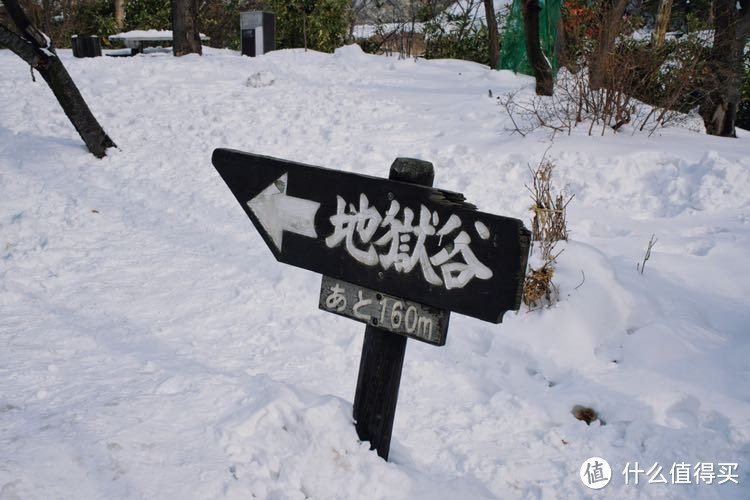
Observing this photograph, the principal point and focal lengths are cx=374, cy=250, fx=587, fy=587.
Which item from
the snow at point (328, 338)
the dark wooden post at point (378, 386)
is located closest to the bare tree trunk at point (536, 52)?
A: the snow at point (328, 338)

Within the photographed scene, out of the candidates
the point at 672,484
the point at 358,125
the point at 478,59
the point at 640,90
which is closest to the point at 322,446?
the point at 672,484

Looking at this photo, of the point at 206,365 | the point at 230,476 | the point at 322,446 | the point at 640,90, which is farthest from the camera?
the point at 640,90

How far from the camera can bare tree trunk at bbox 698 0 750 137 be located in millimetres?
7730

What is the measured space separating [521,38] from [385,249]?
1106 cm

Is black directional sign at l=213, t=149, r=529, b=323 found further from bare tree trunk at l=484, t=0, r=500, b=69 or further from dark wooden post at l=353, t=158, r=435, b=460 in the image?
bare tree trunk at l=484, t=0, r=500, b=69

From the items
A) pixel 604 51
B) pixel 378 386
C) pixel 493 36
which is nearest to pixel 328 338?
pixel 378 386

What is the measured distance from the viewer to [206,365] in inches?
137

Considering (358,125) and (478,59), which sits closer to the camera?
(358,125)

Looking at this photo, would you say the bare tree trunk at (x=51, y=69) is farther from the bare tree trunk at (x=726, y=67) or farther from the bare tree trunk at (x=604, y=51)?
the bare tree trunk at (x=726, y=67)

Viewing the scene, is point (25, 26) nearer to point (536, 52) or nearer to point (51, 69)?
point (51, 69)

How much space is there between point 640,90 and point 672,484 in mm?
6091

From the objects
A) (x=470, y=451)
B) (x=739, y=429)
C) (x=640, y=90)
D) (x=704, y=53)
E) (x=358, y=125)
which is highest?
(x=704, y=53)

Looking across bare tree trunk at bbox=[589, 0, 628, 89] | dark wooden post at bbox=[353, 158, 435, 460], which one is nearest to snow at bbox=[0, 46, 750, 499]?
dark wooden post at bbox=[353, 158, 435, 460]

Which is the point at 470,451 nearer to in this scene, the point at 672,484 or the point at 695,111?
the point at 672,484
